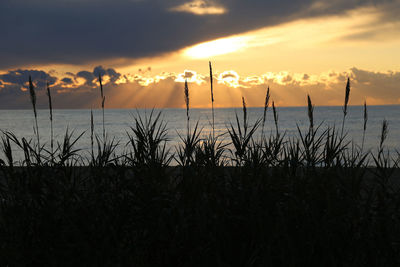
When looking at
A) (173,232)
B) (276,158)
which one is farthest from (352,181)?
(173,232)

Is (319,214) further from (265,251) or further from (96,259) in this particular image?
(96,259)

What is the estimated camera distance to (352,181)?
375 cm

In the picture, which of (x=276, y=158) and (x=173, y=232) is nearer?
(x=173, y=232)

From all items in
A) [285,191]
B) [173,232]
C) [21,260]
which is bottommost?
[21,260]

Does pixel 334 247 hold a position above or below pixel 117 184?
below

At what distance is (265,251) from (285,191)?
3.10 ft

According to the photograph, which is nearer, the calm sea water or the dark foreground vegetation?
the dark foreground vegetation

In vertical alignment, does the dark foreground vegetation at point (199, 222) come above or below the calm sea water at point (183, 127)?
above

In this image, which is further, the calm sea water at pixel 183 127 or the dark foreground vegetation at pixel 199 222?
the calm sea water at pixel 183 127

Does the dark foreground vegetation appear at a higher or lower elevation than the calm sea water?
higher

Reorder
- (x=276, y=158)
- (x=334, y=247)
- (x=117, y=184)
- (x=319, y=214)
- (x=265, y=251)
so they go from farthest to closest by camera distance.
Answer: (x=276, y=158)
(x=117, y=184)
(x=319, y=214)
(x=334, y=247)
(x=265, y=251)

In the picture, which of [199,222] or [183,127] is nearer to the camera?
[199,222]

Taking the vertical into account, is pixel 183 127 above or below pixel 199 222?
below

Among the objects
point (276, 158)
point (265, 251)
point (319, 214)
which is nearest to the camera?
point (265, 251)
